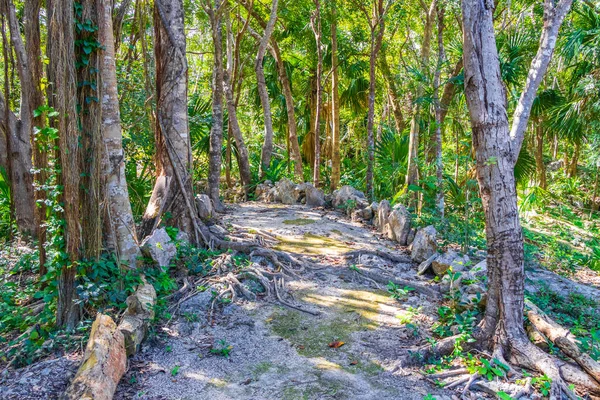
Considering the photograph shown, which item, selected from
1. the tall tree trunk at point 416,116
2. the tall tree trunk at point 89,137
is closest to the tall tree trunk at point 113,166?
the tall tree trunk at point 89,137

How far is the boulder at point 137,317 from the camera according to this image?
3357 mm

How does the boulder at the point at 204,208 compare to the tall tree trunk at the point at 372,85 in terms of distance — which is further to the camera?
the tall tree trunk at the point at 372,85

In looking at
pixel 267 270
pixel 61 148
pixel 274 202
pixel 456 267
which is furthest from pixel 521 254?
pixel 274 202

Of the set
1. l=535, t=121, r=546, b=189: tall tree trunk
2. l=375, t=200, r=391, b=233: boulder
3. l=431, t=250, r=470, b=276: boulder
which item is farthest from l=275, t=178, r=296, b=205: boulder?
l=535, t=121, r=546, b=189: tall tree trunk

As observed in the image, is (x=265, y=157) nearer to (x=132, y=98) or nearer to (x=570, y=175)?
(x=132, y=98)

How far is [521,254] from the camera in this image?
327cm

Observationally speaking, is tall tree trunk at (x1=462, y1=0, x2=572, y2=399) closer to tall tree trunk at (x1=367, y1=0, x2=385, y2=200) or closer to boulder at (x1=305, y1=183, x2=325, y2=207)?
tall tree trunk at (x1=367, y1=0, x2=385, y2=200)

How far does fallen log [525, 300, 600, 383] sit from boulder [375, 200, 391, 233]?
342cm

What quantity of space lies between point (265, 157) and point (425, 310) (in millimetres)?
6940

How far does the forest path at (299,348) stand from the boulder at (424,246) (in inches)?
10.8

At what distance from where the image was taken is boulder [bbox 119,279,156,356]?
336cm

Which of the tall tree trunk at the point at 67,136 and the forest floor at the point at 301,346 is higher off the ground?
the tall tree trunk at the point at 67,136

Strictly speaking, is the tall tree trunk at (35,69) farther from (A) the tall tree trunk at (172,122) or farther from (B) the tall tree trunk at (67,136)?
(A) the tall tree trunk at (172,122)

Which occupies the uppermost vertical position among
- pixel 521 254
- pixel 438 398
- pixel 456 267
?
pixel 521 254
